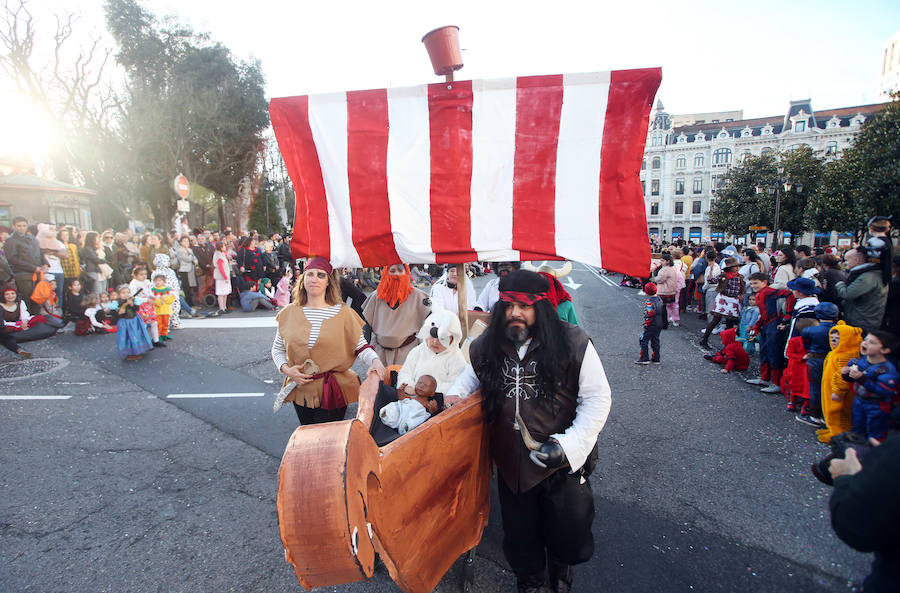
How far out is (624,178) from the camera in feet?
8.15

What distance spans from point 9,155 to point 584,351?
31119mm

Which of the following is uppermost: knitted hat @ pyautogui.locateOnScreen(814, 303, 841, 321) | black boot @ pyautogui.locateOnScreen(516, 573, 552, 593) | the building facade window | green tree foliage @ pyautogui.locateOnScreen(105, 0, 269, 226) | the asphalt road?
green tree foliage @ pyautogui.locateOnScreen(105, 0, 269, 226)

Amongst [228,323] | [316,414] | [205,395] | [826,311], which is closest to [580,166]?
[316,414]

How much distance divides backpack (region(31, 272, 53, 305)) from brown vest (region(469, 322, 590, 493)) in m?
9.86

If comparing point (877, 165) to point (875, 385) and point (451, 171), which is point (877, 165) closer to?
point (875, 385)

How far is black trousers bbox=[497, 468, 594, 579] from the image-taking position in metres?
2.19

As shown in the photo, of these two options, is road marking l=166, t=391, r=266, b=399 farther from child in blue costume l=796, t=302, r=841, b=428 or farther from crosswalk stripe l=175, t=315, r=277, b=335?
child in blue costume l=796, t=302, r=841, b=428

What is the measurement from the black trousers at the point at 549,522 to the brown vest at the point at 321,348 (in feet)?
4.58

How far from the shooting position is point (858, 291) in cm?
512

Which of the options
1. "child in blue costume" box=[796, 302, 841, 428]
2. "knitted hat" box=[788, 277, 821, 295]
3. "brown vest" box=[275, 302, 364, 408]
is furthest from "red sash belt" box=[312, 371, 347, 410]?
"knitted hat" box=[788, 277, 821, 295]

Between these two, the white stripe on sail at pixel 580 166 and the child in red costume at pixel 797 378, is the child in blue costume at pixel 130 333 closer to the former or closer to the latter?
the white stripe on sail at pixel 580 166

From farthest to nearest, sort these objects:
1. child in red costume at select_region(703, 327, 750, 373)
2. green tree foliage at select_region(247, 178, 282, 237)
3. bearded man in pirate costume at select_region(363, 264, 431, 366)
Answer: green tree foliage at select_region(247, 178, 282, 237) < child in red costume at select_region(703, 327, 750, 373) < bearded man in pirate costume at select_region(363, 264, 431, 366)

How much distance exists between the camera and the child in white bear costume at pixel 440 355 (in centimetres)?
314

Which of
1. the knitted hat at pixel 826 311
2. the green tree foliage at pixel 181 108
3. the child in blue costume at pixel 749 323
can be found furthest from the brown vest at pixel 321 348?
the green tree foliage at pixel 181 108
